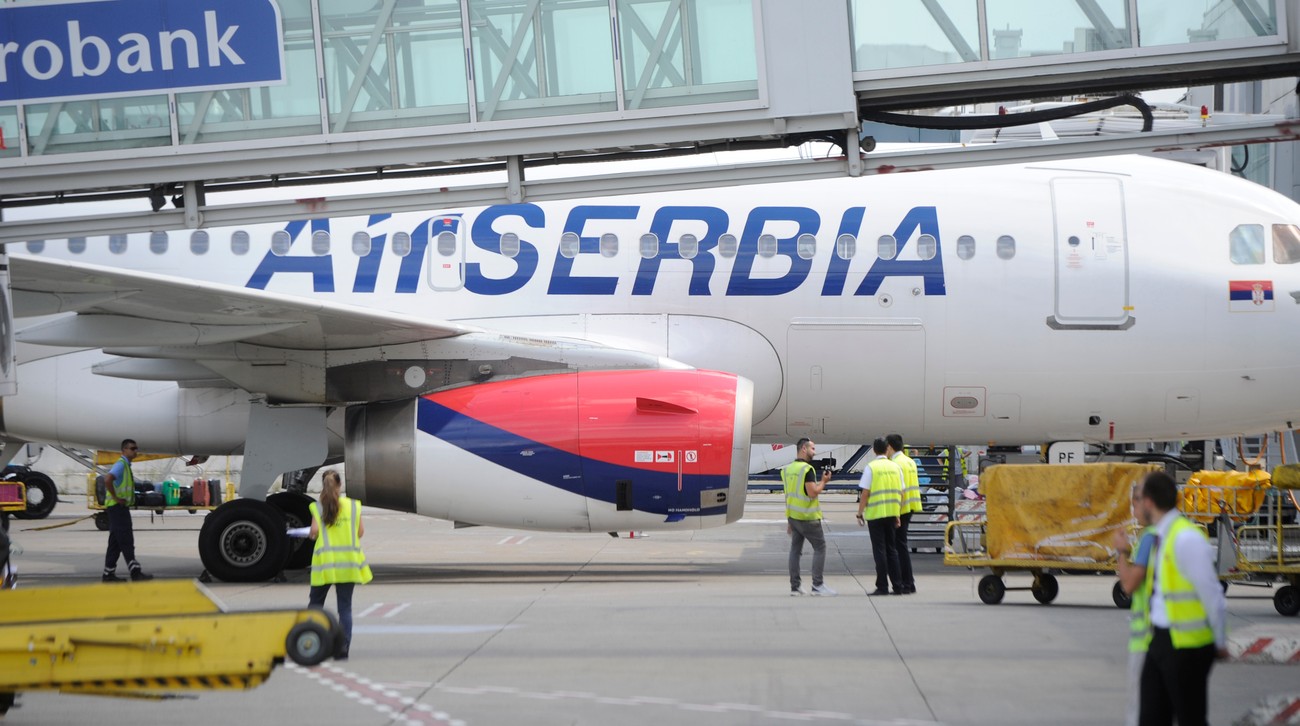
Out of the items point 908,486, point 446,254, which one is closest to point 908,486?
point 908,486

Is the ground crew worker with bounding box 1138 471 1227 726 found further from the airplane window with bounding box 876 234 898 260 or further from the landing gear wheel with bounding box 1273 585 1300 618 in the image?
the airplane window with bounding box 876 234 898 260

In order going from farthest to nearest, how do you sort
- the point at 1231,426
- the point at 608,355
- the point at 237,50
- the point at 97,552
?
the point at 97,552 → the point at 1231,426 → the point at 608,355 → the point at 237,50

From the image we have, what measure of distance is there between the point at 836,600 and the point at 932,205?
459 cm

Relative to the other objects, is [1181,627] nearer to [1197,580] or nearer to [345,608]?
[1197,580]

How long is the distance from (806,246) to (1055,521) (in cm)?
402

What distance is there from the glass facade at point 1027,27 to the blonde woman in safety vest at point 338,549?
4.61 m

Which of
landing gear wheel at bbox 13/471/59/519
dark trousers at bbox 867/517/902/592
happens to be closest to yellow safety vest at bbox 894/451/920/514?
dark trousers at bbox 867/517/902/592

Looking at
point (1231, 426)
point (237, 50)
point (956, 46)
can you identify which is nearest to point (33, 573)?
point (237, 50)

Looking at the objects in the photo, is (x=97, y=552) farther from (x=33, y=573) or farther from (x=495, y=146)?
(x=495, y=146)

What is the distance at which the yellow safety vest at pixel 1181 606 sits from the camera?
16.6ft

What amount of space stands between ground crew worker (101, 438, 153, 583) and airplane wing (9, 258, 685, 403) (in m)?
1.07

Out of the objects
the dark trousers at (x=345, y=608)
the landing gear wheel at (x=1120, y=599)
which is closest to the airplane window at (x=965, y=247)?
the landing gear wheel at (x=1120, y=599)

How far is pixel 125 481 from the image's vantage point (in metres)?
13.2

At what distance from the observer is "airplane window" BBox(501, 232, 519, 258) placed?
1394 cm
